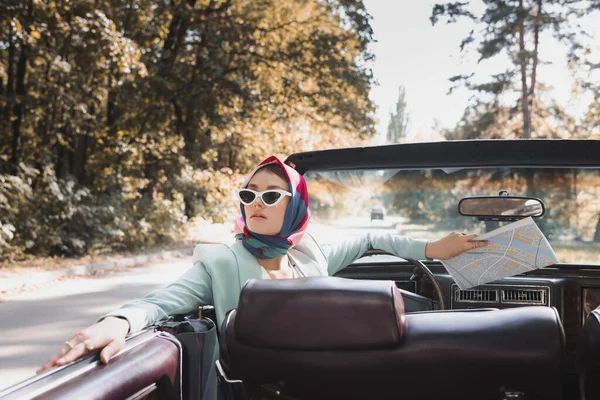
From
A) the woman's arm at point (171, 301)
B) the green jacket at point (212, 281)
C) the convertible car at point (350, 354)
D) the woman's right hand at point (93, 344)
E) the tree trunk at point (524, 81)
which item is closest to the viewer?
the convertible car at point (350, 354)

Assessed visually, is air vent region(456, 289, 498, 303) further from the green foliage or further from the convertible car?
the green foliage

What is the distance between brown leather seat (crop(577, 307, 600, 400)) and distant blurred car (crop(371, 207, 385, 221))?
1711mm

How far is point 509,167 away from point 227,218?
22820 mm

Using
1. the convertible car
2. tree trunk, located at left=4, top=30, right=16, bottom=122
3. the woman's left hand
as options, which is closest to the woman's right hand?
the convertible car

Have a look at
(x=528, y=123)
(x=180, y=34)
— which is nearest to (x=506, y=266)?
(x=180, y=34)

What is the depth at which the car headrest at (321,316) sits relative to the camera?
150 cm

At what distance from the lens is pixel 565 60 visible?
28938 mm

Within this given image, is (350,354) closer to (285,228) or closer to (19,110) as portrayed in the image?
(285,228)

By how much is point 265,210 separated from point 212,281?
36cm

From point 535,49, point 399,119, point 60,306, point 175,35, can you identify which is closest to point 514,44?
point 535,49

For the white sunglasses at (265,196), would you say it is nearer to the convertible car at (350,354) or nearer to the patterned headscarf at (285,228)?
the patterned headscarf at (285,228)

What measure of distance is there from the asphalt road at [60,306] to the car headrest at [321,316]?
1.48 metres

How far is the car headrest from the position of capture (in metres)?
1.50

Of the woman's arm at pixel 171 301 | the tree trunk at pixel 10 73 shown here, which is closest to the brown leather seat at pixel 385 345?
the woman's arm at pixel 171 301
